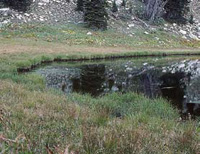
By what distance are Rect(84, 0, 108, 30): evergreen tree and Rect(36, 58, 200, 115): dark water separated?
14.3 metres

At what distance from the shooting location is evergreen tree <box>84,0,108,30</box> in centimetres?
3775

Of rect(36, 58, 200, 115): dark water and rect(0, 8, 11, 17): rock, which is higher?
rect(0, 8, 11, 17): rock

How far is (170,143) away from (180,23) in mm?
45397

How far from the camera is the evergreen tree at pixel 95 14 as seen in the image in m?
37.8

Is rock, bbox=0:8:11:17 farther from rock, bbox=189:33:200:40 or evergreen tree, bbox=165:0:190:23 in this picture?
rock, bbox=189:33:200:40

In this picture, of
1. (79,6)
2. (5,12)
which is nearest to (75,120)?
(5,12)

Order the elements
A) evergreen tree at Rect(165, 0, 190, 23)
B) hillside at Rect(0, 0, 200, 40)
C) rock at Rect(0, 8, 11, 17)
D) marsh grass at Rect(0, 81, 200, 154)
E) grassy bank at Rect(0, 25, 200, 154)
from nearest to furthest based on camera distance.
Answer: marsh grass at Rect(0, 81, 200, 154) < grassy bank at Rect(0, 25, 200, 154) < rock at Rect(0, 8, 11, 17) < hillside at Rect(0, 0, 200, 40) < evergreen tree at Rect(165, 0, 190, 23)

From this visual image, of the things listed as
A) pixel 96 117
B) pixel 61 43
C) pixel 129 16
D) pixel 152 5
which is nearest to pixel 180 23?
pixel 152 5

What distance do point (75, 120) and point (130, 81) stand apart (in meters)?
12.1

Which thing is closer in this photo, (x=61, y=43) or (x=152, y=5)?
(x=61, y=43)

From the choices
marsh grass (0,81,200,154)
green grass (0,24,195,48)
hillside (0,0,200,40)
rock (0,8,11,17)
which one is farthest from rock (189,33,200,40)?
marsh grass (0,81,200,154)

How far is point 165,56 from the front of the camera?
34.2m

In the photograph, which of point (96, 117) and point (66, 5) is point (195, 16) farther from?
point (96, 117)

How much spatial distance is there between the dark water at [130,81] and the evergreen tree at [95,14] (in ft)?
47.0
